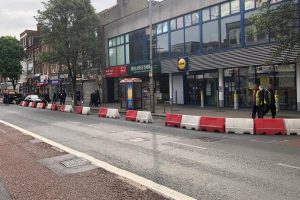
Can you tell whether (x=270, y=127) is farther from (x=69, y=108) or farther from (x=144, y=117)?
(x=69, y=108)

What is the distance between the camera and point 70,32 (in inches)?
1523

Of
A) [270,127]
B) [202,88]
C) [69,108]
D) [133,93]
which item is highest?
[202,88]

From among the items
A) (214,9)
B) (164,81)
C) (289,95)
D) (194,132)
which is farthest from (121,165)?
(164,81)

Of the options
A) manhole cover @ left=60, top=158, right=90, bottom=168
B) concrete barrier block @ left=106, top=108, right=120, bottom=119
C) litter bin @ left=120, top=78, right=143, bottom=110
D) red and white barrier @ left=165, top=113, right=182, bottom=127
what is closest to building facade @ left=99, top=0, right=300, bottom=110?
litter bin @ left=120, top=78, right=143, bottom=110

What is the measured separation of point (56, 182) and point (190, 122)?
10096 millimetres

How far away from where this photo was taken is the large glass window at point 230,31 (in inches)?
1001

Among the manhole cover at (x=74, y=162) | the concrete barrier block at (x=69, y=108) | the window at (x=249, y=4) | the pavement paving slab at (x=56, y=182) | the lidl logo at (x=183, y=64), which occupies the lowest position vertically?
the pavement paving slab at (x=56, y=182)

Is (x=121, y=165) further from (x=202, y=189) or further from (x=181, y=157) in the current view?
(x=202, y=189)

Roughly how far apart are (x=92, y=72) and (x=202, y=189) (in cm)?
3513

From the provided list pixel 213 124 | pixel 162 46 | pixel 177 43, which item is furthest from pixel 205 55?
pixel 213 124

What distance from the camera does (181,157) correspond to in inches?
408

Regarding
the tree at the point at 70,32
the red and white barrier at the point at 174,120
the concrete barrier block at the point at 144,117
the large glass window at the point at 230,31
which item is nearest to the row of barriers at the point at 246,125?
the red and white barrier at the point at 174,120

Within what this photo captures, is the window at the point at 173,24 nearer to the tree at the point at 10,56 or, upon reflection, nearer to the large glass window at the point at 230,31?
the large glass window at the point at 230,31

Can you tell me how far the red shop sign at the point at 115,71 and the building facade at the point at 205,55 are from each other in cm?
9
